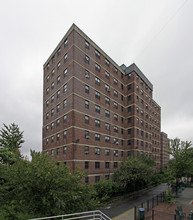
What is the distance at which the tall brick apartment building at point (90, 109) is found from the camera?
78.5 ft

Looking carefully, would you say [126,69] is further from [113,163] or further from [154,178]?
[154,178]

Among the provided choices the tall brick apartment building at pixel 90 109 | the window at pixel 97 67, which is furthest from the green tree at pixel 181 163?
the window at pixel 97 67

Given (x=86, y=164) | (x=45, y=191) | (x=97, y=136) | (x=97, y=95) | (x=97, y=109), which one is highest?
(x=97, y=95)

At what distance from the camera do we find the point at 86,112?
2527 centimetres

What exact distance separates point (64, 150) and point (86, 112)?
7575 millimetres

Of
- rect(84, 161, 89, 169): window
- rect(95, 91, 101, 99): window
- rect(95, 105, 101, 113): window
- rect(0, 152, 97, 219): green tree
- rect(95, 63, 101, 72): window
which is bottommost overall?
rect(84, 161, 89, 169): window

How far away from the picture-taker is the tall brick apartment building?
78.5ft

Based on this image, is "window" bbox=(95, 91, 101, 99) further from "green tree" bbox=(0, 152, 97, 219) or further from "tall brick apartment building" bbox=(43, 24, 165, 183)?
"green tree" bbox=(0, 152, 97, 219)

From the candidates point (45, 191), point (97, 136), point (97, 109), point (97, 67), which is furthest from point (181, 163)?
point (97, 67)

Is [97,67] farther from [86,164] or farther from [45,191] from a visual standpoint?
[45,191]

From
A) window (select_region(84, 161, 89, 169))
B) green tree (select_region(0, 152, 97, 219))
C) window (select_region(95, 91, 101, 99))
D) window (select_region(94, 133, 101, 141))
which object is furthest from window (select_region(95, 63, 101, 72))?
green tree (select_region(0, 152, 97, 219))

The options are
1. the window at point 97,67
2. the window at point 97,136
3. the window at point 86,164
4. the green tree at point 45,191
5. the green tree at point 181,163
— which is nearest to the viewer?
the green tree at point 45,191

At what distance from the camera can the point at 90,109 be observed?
26.1 meters

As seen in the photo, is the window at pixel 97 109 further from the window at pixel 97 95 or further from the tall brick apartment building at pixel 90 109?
the window at pixel 97 95
